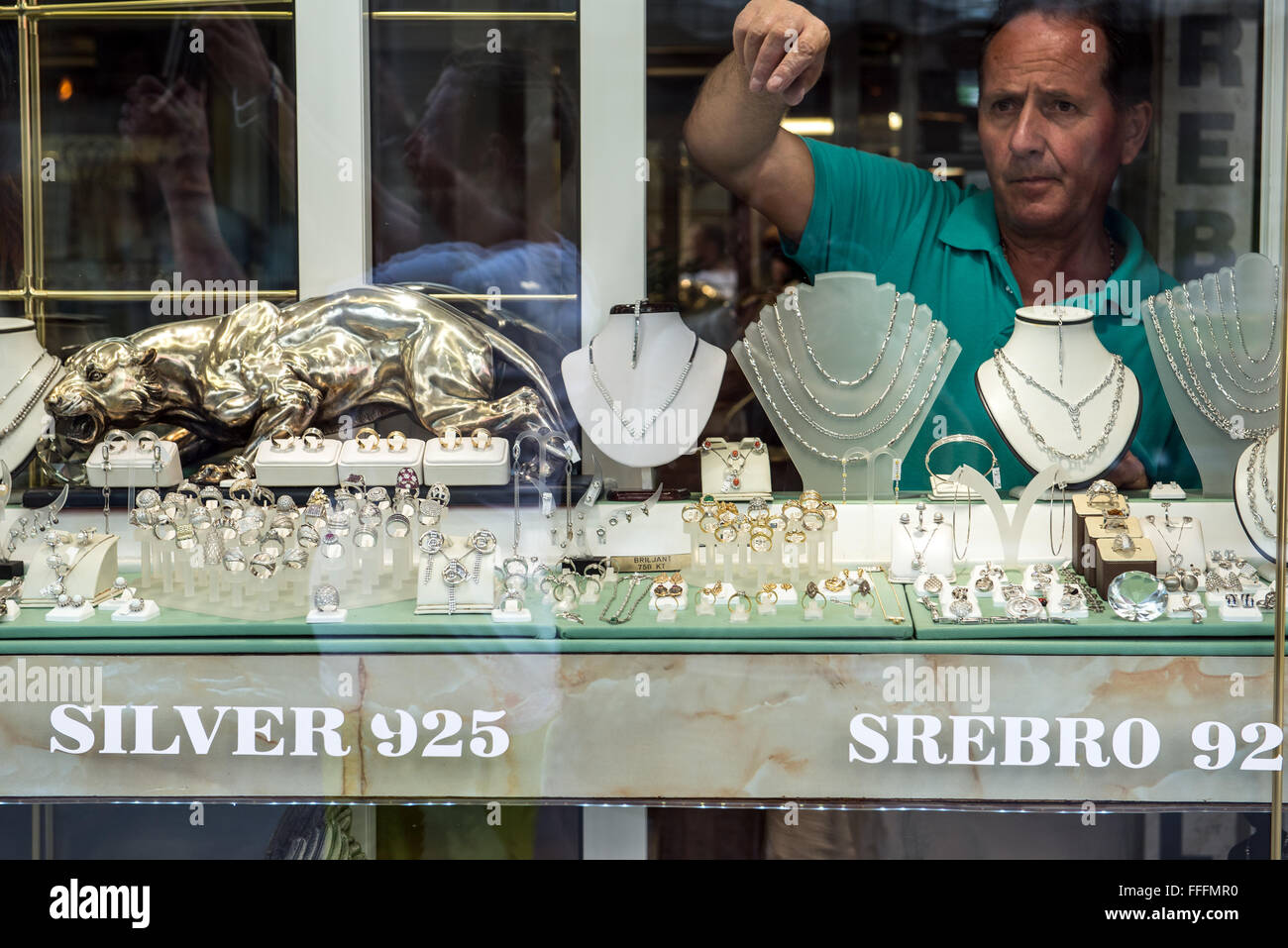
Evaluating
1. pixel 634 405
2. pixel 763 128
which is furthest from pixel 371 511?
pixel 763 128

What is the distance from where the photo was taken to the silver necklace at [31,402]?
8.43 ft

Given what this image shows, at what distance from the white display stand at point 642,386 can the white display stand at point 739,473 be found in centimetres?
5

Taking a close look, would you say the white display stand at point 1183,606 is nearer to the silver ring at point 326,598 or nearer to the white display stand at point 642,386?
the white display stand at point 642,386

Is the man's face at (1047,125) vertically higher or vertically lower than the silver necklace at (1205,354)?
higher

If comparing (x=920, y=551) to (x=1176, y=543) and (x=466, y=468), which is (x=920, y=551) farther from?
(x=466, y=468)

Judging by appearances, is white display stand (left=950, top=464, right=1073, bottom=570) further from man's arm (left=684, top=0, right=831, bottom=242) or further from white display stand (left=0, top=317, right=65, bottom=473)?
white display stand (left=0, top=317, right=65, bottom=473)

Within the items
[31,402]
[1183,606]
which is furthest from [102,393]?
[1183,606]

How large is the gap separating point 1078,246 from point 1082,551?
2.04 feet

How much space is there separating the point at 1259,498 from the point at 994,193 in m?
0.74

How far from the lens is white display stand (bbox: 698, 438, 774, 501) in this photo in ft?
8.72

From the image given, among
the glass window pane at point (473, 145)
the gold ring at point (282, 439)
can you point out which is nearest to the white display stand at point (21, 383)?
the gold ring at point (282, 439)

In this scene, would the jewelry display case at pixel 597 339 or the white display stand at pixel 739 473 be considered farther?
the white display stand at pixel 739 473

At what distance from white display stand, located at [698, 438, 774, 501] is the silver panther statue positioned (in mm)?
288

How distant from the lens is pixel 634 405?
2684 mm
